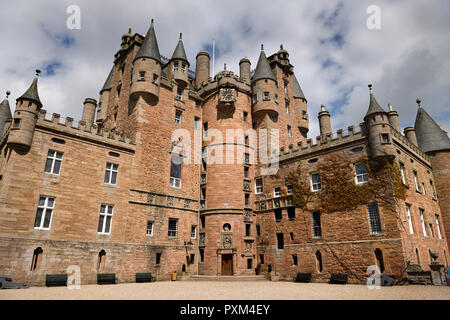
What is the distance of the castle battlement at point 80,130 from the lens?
2323 centimetres

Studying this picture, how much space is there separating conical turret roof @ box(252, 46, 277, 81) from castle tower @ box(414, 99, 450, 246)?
1920 centimetres

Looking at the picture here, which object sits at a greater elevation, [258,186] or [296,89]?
[296,89]

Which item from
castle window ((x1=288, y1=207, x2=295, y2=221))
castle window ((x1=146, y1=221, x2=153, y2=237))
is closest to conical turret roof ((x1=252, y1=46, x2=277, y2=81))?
castle window ((x1=288, y1=207, x2=295, y2=221))

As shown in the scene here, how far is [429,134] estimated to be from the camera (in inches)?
1342

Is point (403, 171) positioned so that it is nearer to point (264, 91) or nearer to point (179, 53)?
point (264, 91)

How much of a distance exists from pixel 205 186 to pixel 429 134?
27418 millimetres

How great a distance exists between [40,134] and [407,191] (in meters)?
31.4

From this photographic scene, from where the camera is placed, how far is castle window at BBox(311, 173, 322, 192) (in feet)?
91.7

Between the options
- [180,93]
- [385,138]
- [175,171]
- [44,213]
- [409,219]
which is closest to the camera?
[44,213]

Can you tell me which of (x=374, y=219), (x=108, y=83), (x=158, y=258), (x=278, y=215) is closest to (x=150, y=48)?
(x=108, y=83)

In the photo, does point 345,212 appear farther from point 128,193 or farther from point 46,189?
point 46,189

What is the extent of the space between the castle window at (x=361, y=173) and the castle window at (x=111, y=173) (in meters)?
21.9

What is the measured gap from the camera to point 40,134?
22781 mm
